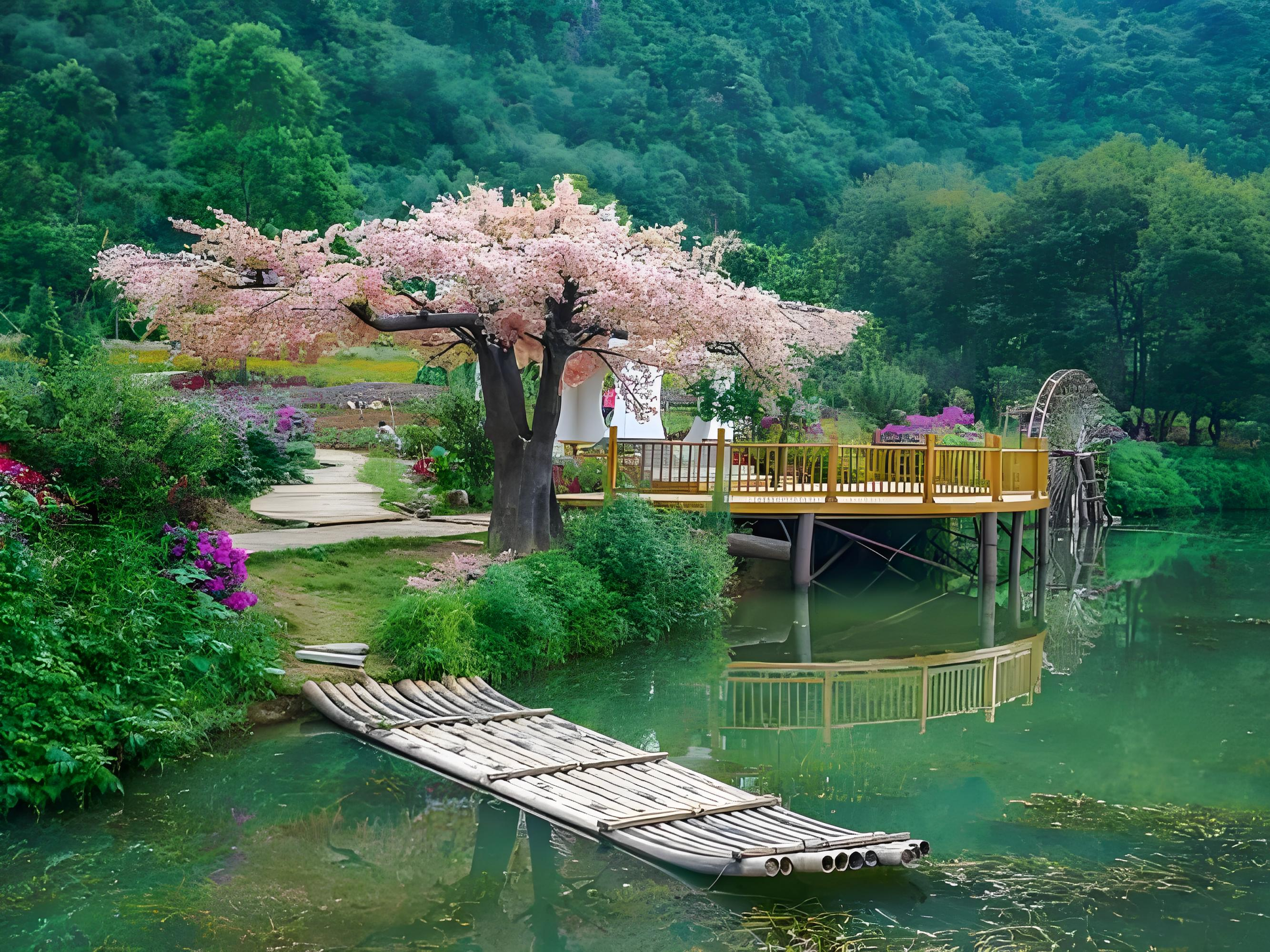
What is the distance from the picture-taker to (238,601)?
10.1 m

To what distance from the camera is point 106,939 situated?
20.3 ft

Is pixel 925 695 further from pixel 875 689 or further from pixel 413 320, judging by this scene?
pixel 413 320

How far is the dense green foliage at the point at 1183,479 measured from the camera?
34062mm

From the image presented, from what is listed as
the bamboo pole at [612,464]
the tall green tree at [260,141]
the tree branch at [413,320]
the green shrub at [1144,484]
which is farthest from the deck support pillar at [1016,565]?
the tall green tree at [260,141]

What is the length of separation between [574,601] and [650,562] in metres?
1.43

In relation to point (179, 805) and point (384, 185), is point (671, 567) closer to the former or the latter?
point (179, 805)

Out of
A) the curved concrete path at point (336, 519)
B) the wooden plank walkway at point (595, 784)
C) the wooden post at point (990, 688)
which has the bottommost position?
the wooden post at point (990, 688)

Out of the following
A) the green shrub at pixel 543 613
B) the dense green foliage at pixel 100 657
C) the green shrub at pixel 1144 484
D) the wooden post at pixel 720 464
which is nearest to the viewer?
the dense green foliage at pixel 100 657

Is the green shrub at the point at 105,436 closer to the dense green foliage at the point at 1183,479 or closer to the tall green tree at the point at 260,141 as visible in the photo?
the dense green foliage at the point at 1183,479

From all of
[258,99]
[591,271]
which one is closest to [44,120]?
[258,99]

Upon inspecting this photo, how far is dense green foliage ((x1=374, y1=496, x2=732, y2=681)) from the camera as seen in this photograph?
1126cm

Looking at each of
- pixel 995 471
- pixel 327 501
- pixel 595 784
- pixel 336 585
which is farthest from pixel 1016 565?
pixel 595 784

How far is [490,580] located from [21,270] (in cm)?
3645

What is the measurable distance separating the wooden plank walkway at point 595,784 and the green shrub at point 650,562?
3.24 m
